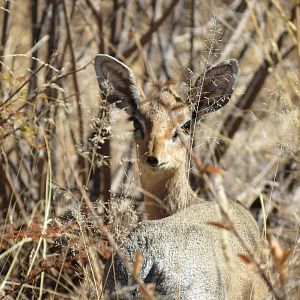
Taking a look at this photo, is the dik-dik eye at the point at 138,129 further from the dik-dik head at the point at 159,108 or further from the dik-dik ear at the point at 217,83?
the dik-dik ear at the point at 217,83

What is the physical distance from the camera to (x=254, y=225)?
397 cm

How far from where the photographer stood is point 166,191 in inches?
177

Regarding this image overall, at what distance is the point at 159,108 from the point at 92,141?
0.76m

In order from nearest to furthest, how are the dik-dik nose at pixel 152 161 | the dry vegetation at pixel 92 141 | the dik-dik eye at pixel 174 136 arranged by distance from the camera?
the dry vegetation at pixel 92 141 → the dik-dik nose at pixel 152 161 → the dik-dik eye at pixel 174 136

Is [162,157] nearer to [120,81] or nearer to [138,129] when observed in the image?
[138,129]

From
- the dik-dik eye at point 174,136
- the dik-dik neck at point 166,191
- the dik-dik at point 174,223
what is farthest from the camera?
the dik-dik neck at point 166,191

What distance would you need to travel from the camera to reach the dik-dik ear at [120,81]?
179 inches

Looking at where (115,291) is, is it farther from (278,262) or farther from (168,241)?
(278,262)

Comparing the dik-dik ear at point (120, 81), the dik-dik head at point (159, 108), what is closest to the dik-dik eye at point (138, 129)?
the dik-dik head at point (159, 108)

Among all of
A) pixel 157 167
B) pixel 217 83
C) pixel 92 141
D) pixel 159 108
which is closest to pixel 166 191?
pixel 157 167

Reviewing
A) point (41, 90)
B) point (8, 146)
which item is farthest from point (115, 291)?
point (8, 146)

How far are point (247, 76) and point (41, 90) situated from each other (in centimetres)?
410

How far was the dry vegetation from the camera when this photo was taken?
12.8 feet

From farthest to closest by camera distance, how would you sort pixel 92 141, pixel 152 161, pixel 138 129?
pixel 92 141, pixel 138 129, pixel 152 161
